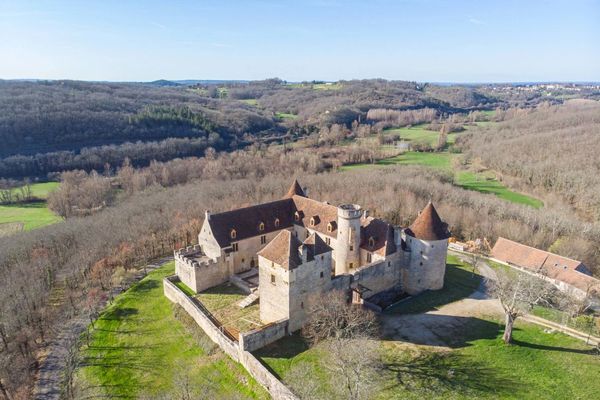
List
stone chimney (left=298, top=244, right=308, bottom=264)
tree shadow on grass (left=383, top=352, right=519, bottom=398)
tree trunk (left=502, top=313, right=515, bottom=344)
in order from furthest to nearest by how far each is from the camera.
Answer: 1. stone chimney (left=298, top=244, right=308, bottom=264)
2. tree trunk (left=502, top=313, right=515, bottom=344)
3. tree shadow on grass (left=383, top=352, right=519, bottom=398)

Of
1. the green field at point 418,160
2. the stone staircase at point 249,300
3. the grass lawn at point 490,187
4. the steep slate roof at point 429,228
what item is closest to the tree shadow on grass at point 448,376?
the steep slate roof at point 429,228

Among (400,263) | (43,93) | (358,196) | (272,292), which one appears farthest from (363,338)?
(43,93)

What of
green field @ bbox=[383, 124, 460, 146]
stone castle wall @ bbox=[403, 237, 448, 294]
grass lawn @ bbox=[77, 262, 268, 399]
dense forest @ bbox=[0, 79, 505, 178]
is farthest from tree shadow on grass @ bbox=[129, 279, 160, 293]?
green field @ bbox=[383, 124, 460, 146]

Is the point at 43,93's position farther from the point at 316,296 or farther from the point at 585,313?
the point at 585,313

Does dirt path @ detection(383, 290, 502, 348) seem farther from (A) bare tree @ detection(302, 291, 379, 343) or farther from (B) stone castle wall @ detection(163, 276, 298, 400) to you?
(B) stone castle wall @ detection(163, 276, 298, 400)

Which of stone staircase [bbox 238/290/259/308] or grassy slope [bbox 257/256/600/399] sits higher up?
stone staircase [bbox 238/290/259/308]

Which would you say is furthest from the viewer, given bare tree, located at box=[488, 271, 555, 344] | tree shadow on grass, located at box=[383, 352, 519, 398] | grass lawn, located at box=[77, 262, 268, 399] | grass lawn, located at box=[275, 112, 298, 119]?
grass lawn, located at box=[275, 112, 298, 119]
